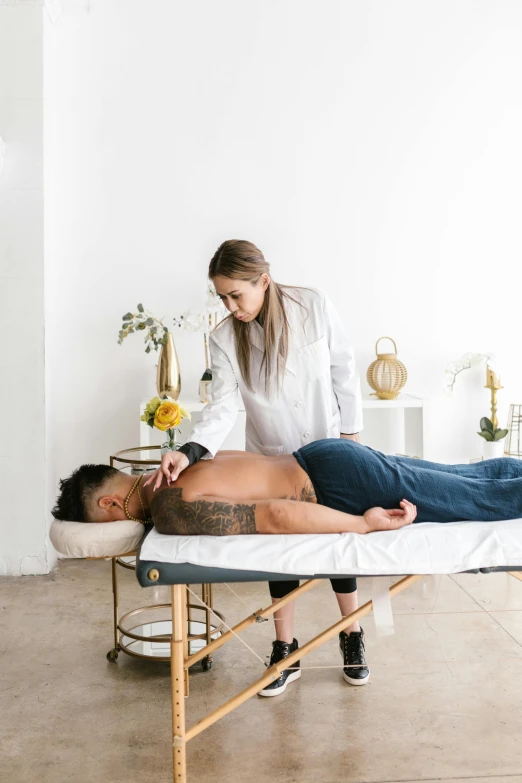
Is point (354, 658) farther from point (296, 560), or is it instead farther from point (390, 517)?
point (296, 560)

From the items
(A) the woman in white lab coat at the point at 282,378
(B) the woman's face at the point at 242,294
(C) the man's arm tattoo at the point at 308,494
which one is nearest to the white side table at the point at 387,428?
(A) the woman in white lab coat at the point at 282,378

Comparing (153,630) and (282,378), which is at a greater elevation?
(282,378)

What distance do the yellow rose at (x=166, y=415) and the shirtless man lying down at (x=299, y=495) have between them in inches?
19.8

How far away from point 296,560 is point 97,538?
18.6 inches

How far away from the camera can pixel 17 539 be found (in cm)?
321

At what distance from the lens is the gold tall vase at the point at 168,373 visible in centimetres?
329

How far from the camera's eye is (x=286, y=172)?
141 inches

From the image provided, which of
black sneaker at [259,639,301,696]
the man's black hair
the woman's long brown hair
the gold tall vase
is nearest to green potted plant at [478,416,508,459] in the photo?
the gold tall vase

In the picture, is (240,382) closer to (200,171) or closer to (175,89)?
(200,171)

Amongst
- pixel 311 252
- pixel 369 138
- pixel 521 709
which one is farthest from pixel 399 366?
pixel 521 709

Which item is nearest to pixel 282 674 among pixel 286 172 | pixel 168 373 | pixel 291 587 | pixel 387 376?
pixel 291 587

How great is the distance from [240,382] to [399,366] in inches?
60.2

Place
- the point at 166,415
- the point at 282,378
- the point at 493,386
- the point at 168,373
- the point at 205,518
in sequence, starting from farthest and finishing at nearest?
1. the point at 493,386
2. the point at 168,373
3. the point at 166,415
4. the point at 282,378
5. the point at 205,518

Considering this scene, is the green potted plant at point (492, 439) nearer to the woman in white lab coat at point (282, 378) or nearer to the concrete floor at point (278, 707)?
the concrete floor at point (278, 707)
